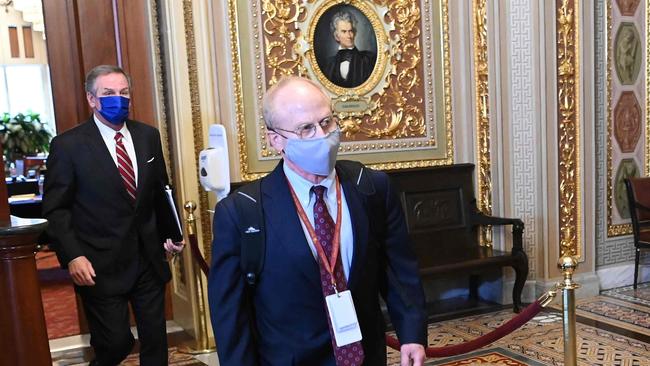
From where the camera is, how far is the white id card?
173cm

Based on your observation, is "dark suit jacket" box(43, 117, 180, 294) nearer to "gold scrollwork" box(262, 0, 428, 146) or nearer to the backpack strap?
the backpack strap

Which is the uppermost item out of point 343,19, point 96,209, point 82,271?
point 343,19

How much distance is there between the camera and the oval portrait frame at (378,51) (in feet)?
15.3

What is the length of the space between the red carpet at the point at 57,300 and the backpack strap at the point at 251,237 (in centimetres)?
336

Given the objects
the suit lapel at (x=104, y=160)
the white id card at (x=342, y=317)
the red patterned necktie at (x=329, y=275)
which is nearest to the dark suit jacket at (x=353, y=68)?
the suit lapel at (x=104, y=160)

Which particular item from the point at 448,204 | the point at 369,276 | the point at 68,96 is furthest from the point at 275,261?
the point at 448,204

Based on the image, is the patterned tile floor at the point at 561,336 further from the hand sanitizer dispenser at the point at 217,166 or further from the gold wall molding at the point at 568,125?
the hand sanitizer dispenser at the point at 217,166

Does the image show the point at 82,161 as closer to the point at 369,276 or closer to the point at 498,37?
the point at 369,276

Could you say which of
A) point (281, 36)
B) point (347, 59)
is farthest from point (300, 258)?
point (347, 59)

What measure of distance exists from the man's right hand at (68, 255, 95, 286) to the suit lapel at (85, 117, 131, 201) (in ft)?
1.13

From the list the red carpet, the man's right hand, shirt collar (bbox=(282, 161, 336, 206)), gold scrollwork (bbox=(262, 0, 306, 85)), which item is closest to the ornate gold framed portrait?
gold scrollwork (bbox=(262, 0, 306, 85))

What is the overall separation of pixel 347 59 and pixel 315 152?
10.5 ft

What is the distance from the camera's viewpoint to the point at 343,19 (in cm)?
477

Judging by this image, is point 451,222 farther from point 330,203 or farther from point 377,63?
point 330,203
